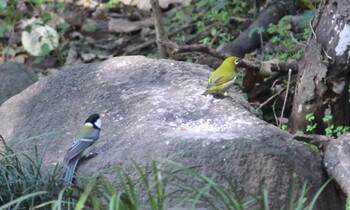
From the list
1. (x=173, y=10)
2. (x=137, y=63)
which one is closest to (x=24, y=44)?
(x=173, y=10)

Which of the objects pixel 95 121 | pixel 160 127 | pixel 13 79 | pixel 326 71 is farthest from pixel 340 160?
pixel 13 79

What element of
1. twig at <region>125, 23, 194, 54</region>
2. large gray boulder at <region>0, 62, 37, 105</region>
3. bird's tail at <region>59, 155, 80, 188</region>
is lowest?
twig at <region>125, 23, 194, 54</region>

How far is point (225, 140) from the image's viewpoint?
4.97 meters

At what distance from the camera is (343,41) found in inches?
246

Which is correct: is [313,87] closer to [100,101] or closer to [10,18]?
[100,101]

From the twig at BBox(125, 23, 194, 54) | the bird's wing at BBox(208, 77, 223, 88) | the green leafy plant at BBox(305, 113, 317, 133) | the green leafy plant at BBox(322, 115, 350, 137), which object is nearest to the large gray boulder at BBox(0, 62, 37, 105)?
the twig at BBox(125, 23, 194, 54)

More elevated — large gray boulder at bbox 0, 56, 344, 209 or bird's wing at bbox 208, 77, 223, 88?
bird's wing at bbox 208, 77, 223, 88

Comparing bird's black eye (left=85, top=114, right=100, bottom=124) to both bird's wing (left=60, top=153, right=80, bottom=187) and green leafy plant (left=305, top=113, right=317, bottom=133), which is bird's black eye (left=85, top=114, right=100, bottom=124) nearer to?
bird's wing (left=60, top=153, right=80, bottom=187)

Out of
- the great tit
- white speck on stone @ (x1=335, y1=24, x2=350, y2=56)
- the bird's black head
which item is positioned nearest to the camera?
the great tit

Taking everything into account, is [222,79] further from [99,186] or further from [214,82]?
[99,186]

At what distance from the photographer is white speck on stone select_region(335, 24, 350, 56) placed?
623cm

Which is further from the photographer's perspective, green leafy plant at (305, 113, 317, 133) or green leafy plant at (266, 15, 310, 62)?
green leafy plant at (266, 15, 310, 62)

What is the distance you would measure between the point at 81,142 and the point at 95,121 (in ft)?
0.66

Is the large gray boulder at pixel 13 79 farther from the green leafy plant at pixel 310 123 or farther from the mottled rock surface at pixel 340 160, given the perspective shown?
the mottled rock surface at pixel 340 160
